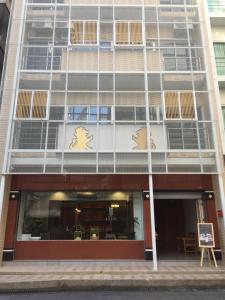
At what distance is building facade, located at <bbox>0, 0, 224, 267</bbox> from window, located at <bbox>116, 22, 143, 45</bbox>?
0.06m

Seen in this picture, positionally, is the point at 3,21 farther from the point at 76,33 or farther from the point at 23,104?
the point at 23,104

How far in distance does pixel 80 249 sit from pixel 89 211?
1.67 m

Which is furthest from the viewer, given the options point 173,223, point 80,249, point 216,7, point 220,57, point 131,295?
point 173,223

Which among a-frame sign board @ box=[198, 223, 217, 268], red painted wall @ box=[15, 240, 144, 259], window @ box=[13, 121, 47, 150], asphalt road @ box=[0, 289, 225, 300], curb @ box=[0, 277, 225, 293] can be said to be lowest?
asphalt road @ box=[0, 289, 225, 300]

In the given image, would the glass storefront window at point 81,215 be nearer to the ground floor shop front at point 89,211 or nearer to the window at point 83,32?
the ground floor shop front at point 89,211

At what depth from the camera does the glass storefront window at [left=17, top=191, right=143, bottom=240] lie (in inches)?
492

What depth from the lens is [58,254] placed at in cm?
1210

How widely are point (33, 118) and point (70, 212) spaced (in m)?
4.52

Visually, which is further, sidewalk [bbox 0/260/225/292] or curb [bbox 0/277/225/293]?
sidewalk [bbox 0/260/225/292]

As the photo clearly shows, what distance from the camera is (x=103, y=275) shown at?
9.65 metres

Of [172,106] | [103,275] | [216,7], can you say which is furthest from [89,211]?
[216,7]

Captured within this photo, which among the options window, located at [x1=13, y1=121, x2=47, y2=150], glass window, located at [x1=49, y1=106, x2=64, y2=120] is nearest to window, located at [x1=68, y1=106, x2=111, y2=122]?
glass window, located at [x1=49, y1=106, x2=64, y2=120]

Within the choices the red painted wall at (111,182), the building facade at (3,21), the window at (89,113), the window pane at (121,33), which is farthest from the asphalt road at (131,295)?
the building facade at (3,21)

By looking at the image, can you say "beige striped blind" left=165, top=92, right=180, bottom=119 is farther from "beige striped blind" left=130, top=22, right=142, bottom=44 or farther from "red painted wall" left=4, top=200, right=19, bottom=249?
"red painted wall" left=4, top=200, right=19, bottom=249
